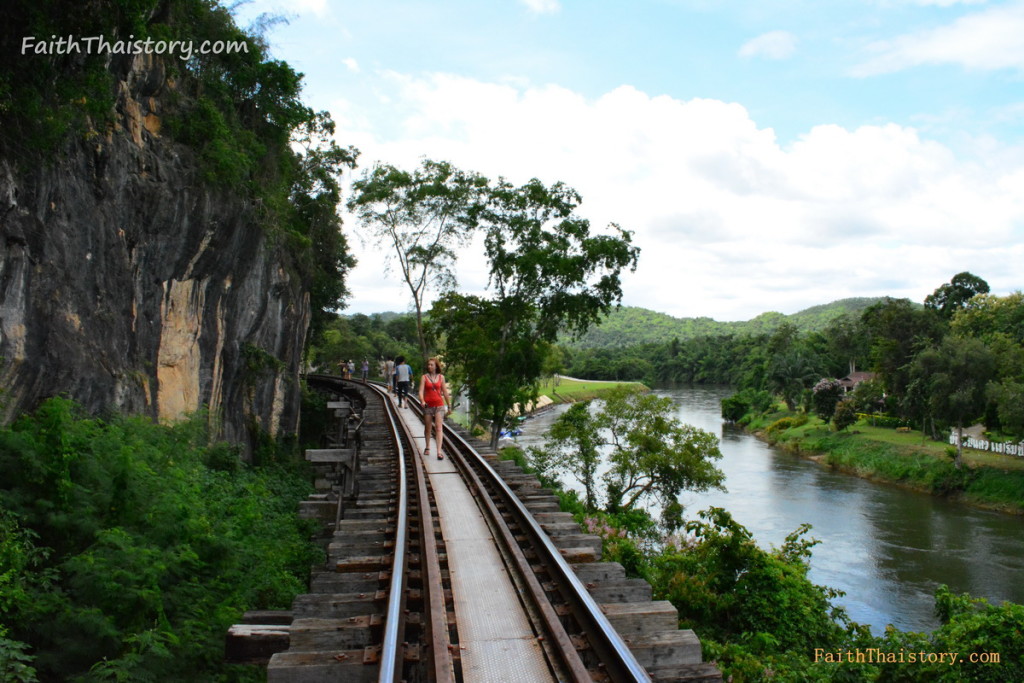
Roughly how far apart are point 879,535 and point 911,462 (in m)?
14.4

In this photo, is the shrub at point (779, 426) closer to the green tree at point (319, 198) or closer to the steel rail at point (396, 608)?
the green tree at point (319, 198)

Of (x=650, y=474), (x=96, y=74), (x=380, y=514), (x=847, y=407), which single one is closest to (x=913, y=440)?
(x=847, y=407)

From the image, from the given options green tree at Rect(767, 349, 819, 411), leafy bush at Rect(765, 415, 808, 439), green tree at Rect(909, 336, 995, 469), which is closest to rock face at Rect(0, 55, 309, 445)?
green tree at Rect(909, 336, 995, 469)

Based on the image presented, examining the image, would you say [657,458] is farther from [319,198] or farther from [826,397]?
[826,397]

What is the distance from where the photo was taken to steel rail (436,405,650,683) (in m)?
3.94

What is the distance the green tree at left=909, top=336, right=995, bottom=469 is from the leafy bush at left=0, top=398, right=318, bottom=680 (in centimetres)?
3816

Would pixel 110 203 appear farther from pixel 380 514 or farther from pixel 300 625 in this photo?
pixel 300 625

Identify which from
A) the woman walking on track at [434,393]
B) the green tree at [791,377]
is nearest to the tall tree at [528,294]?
the woman walking on track at [434,393]

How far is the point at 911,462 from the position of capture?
38.6 meters

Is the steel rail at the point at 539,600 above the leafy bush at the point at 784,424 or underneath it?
above

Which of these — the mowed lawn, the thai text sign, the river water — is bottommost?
the river water

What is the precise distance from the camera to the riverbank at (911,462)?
32.8 metres

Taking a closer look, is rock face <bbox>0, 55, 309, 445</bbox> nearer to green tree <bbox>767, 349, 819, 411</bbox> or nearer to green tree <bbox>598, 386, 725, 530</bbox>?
green tree <bbox>598, 386, 725, 530</bbox>

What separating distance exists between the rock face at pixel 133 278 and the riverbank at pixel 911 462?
1304 inches
